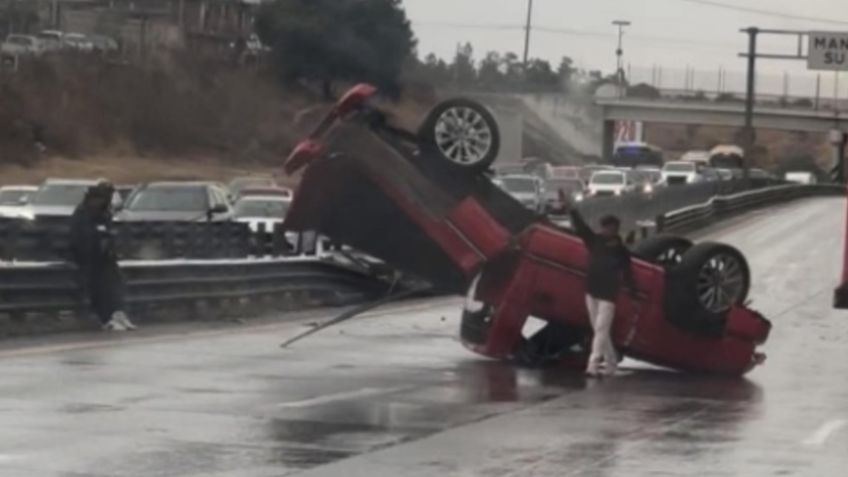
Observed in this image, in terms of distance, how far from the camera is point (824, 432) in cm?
1709

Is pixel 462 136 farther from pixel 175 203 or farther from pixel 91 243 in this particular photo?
pixel 175 203

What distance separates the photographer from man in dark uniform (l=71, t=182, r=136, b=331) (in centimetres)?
2452

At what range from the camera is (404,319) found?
96.5 feet

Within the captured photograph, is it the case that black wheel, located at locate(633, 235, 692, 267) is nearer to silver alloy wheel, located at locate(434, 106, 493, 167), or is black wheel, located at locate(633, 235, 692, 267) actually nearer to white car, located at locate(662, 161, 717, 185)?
silver alloy wheel, located at locate(434, 106, 493, 167)

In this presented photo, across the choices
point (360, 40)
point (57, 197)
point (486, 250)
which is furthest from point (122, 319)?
point (57, 197)

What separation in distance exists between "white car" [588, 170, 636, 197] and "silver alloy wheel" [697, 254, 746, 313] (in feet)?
155

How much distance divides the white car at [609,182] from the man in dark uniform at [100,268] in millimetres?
45108

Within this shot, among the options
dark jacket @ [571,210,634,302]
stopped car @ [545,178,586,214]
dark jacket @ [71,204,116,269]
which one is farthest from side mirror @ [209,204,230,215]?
stopped car @ [545,178,586,214]

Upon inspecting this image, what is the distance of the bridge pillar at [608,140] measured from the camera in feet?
362

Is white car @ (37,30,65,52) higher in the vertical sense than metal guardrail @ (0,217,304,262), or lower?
higher

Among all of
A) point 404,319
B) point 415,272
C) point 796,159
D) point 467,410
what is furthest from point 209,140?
point 796,159

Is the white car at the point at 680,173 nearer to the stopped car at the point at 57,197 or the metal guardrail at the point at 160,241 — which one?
the stopped car at the point at 57,197

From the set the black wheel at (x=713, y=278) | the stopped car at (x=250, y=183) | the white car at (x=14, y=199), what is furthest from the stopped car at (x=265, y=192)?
the black wheel at (x=713, y=278)

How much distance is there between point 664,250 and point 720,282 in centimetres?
111
